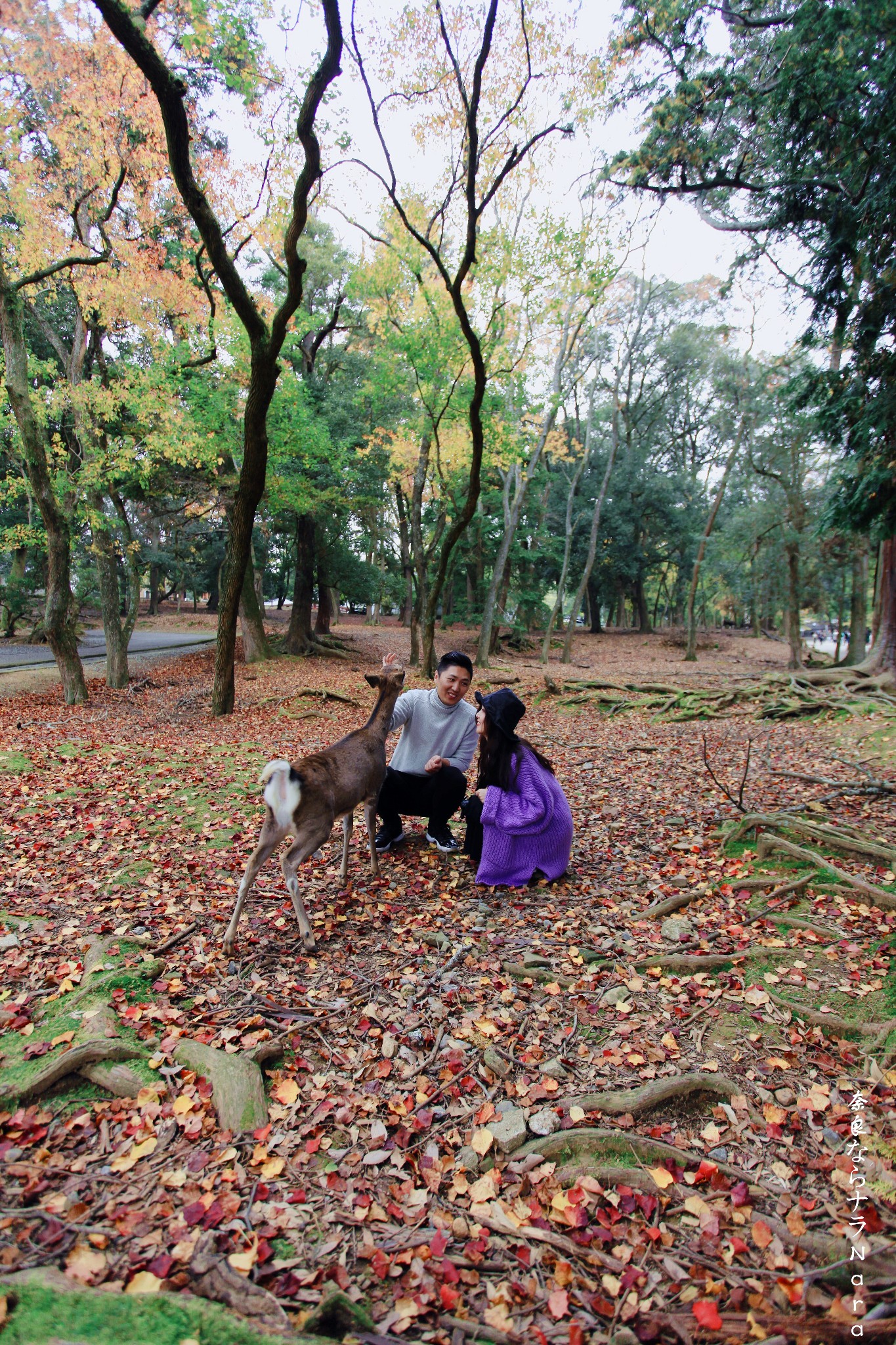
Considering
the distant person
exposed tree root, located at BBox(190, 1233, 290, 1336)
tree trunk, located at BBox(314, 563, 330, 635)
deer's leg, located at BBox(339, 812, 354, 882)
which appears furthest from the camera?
tree trunk, located at BBox(314, 563, 330, 635)

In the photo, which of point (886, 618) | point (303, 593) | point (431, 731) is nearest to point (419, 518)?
point (303, 593)

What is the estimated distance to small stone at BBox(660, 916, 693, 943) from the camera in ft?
12.2

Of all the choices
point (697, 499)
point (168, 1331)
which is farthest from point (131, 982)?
point (697, 499)

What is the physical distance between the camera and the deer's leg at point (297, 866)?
358 cm

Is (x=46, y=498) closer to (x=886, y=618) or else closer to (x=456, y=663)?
(x=456, y=663)

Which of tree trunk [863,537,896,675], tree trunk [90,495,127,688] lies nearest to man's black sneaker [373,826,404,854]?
tree trunk [90,495,127,688]

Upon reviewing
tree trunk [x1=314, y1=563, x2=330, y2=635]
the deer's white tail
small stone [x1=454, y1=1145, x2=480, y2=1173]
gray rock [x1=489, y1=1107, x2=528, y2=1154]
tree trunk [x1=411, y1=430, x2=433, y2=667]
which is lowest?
small stone [x1=454, y1=1145, x2=480, y2=1173]

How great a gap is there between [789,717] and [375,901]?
8368 millimetres

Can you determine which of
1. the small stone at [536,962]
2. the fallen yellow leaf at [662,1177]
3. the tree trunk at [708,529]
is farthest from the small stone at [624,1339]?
the tree trunk at [708,529]

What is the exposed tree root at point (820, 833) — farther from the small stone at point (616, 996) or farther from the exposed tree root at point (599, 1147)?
the exposed tree root at point (599, 1147)

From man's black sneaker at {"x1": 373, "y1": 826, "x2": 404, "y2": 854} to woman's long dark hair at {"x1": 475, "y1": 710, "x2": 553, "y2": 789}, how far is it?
1170 millimetres

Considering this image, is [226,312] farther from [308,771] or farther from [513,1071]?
[513,1071]

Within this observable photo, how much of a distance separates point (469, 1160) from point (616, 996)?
121 cm

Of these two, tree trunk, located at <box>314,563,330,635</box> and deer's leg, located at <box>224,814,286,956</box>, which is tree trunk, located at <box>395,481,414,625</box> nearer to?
tree trunk, located at <box>314,563,330,635</box>
